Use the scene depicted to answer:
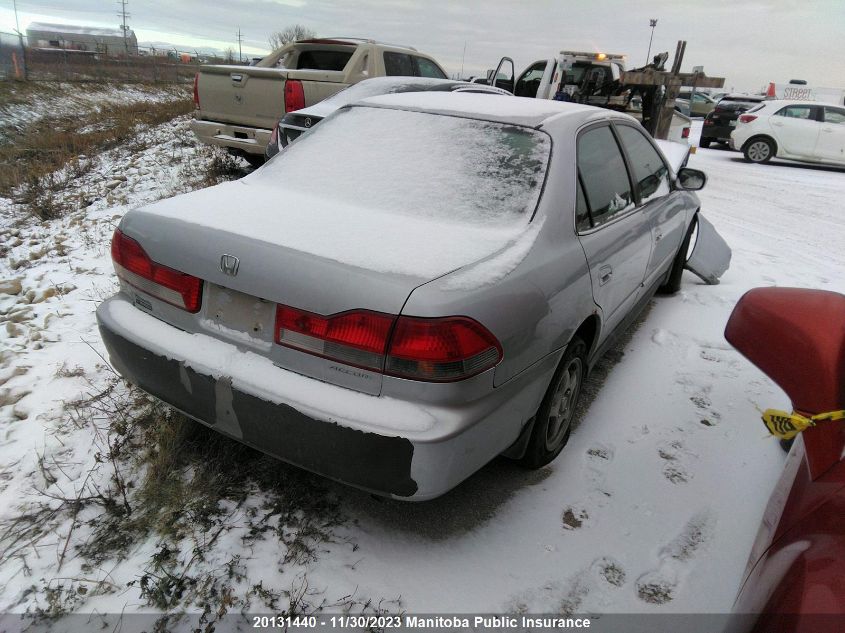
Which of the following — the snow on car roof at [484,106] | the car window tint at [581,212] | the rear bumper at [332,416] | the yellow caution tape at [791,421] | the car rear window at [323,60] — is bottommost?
the rear bumper at [332,416]

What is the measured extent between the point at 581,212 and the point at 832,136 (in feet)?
47.6

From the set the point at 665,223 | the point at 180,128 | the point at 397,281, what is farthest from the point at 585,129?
the point at 180,128

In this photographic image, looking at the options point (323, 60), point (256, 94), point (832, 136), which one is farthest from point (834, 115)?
point (256, 94)

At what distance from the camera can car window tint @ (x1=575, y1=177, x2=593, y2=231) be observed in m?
2.49

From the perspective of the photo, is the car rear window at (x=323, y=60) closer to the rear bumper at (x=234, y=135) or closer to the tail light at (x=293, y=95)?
the tail light at (x=293, y=95)

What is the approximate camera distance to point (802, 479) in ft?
4.33

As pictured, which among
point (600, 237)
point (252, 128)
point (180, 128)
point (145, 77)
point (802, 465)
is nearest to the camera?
point (802, 465)

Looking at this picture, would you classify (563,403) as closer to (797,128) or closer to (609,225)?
(609,225)

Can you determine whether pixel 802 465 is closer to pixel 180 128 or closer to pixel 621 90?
pixel 180 128

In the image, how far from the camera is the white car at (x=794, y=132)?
13.3m

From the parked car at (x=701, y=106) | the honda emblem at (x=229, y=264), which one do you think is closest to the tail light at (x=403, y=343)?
the honda emblem at (x=229, y=264)

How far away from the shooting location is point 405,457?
5.80ft

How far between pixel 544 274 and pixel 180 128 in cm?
1131

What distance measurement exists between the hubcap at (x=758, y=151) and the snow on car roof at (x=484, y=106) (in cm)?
1335
